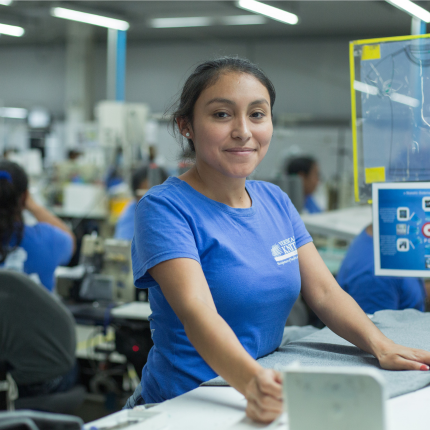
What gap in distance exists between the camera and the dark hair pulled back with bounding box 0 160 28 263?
2.46 meters

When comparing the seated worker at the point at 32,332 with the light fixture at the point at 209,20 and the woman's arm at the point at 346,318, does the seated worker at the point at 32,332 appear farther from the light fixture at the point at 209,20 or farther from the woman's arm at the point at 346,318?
the light fixture at the point at 209,20

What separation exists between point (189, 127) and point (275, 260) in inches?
13.1

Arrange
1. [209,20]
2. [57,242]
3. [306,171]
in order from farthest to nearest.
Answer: [209,20], [306,171], [57,242]

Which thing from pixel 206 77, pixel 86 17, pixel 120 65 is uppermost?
pixel 86 17

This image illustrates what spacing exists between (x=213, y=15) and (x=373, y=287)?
7774 millimetres

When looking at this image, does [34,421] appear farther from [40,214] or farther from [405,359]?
[40,214]

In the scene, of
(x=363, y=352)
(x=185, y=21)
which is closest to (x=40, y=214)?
(x=363, y=352)

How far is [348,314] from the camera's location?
1.19 metres

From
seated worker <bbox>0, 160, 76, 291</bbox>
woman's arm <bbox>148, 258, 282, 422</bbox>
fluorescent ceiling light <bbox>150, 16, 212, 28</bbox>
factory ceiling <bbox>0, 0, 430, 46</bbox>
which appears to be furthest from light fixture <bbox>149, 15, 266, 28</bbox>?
woman's arm <bbox>148, 258, 282, 422</bbox>

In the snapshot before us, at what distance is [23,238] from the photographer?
2.60 m

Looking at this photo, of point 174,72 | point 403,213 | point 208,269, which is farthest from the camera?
point 174,72

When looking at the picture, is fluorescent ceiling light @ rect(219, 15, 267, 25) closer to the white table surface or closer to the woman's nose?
the white table surface

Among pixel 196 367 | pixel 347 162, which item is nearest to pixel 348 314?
pixel 196 367

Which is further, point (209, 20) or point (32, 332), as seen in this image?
point (209, 20)
